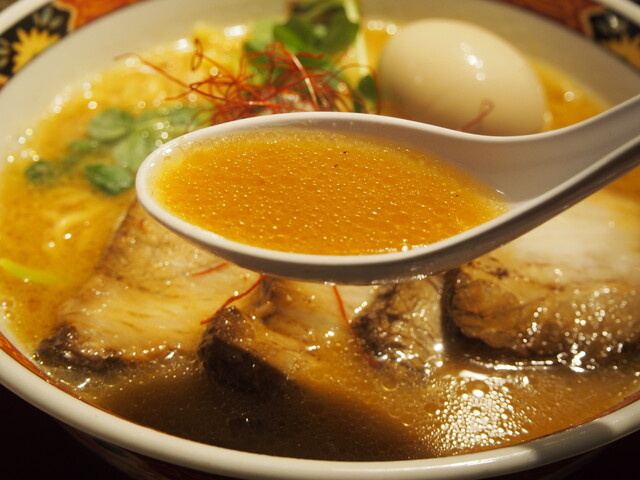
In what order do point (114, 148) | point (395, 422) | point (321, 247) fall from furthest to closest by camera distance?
point (114, 148) < point (395, 422) < point (321, 247)

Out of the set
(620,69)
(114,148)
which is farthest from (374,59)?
(114,148)

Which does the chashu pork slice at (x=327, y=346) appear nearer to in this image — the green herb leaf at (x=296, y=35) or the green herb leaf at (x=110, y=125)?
the green herb leaf at (x=110, y=125)

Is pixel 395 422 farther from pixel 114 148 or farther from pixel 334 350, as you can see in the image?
pixel 114 148

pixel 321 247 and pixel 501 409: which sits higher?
pixel 321 247

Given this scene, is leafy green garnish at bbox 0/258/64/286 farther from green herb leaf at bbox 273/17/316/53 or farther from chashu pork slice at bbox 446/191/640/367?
green herb leaf at bbox 273/17/316/53

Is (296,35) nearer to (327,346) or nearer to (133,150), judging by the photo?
(133,150)

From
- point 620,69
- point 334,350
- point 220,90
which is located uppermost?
point 220,90

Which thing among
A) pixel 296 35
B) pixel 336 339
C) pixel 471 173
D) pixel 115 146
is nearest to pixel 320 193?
pixel 471 173
